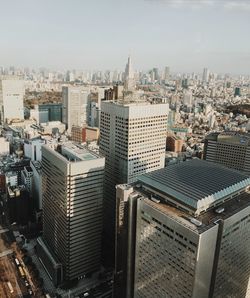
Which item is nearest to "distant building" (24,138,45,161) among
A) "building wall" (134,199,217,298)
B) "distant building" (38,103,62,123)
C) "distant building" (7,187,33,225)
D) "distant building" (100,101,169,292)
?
"distant building" (7,187,33,225)

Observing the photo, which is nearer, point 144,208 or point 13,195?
point 144,208

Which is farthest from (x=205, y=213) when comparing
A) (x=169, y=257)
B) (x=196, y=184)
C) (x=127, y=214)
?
(x=127, y=214)

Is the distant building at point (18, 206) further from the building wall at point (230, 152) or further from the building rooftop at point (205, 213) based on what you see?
the building wall at point (230, 152)

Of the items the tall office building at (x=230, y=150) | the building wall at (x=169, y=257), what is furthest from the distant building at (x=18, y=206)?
the tall office building at (x=230, y=150)

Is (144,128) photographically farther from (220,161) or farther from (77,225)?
(220,161)

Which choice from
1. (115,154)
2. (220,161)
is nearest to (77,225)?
(115,154)

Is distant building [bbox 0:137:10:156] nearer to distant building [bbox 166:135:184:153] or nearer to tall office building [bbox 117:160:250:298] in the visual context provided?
distant building [bbox 166:135:184:153]
